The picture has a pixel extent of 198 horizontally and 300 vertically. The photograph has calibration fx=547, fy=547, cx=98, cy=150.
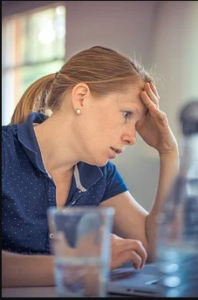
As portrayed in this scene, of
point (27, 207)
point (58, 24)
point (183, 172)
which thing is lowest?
point (27, 207)

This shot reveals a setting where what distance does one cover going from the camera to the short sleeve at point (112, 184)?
5.01 feet

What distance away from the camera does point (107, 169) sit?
154 centimetres

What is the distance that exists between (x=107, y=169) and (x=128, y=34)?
2.27 m

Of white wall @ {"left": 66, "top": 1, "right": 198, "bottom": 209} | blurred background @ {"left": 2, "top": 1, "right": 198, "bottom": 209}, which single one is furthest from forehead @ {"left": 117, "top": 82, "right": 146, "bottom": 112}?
white wall @ {"left": 66, "top": 1, "right": 198, "bottom": 209}

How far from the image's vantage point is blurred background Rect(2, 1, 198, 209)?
329 centimetres

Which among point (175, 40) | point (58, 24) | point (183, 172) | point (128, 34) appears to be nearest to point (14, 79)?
point (58, 24)

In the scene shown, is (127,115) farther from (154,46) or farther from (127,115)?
(154,46)

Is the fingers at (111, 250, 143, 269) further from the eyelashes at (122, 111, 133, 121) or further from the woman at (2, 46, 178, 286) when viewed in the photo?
the eyelashes at (122, 111, 133, 121)

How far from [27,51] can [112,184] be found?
3.54 metres

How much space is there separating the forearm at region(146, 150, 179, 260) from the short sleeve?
0.11m

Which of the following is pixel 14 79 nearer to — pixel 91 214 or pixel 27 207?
pixel 27 207

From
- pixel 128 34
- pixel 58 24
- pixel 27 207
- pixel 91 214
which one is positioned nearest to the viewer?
pixel 91 214

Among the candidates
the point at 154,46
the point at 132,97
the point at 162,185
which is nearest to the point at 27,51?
the point at 154,46

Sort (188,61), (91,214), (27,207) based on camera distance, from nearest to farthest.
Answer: (91,214) < (27,207) < (188,61)
